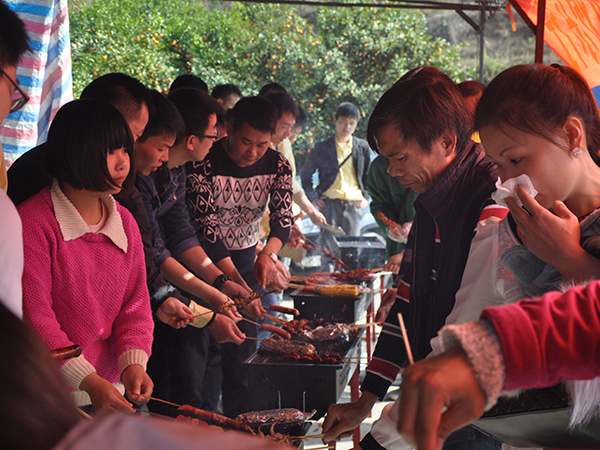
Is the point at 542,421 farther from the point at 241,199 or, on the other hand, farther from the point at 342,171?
the point at 342,171

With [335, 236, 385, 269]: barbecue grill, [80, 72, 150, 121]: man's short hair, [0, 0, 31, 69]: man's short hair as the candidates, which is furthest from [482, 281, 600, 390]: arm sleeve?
[335, 236, 385, 269]: barbecue grill

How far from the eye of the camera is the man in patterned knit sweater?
11.5 feet

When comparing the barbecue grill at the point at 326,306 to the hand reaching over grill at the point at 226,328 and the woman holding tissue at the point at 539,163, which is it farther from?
the woman holding tissue at the point at 539,163

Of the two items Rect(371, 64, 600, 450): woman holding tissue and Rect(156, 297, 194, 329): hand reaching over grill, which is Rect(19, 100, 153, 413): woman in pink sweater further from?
Rect(371, 64, 600, 450): woman holding tissue

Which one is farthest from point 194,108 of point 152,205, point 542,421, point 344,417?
point 542,421

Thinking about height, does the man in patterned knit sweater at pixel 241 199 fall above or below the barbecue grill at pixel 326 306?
above

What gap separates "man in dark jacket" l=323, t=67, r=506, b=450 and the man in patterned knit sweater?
1683 millimetres

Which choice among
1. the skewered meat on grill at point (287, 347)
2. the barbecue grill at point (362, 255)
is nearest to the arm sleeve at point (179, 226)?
the skewered meat on grill at point (287, 347)

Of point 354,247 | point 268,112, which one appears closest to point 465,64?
point 354,247

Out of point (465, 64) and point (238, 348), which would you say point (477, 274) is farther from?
point (465, 64)

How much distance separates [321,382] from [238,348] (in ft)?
3.96

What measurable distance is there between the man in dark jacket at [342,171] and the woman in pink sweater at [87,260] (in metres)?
5.84

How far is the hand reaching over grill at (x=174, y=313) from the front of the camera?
2563 mm

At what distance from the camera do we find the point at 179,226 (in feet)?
10.7
